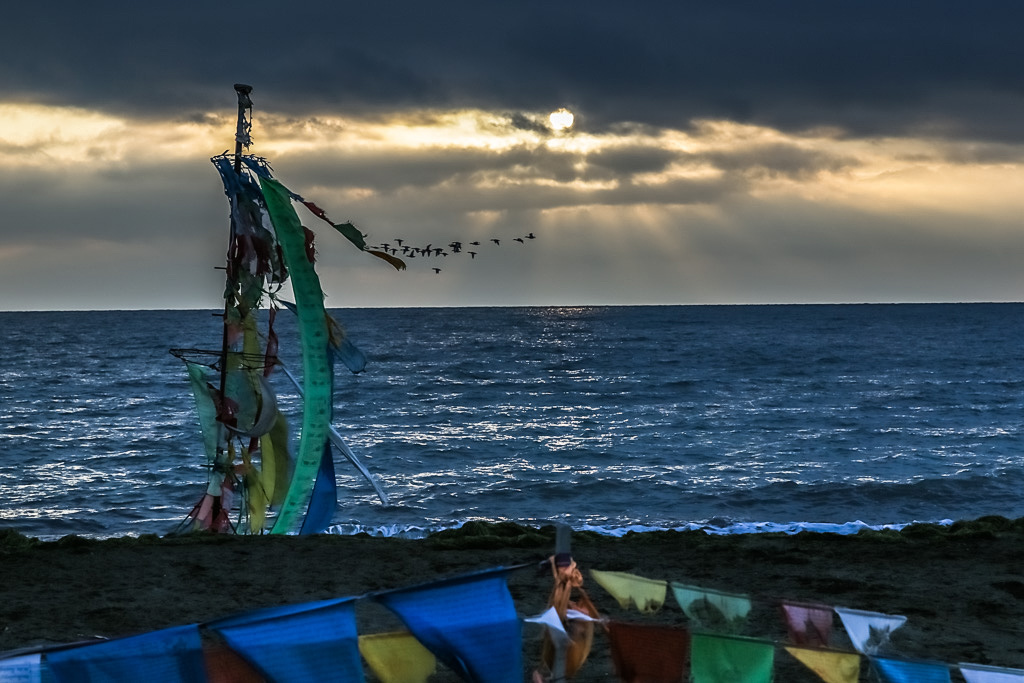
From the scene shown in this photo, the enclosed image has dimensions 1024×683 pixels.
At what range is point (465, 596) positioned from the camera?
593 centimetres

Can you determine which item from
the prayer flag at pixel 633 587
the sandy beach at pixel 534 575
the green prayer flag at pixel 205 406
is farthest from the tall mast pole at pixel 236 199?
the prayer flag at pixel 633 587

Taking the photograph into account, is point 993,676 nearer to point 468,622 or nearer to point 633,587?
point 633,587

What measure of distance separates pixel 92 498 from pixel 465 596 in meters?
18.4

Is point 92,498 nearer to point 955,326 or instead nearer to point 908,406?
point 908,406

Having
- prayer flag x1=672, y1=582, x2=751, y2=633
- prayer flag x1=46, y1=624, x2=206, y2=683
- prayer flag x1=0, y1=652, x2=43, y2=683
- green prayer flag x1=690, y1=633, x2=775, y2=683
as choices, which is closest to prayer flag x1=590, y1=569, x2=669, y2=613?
prayer flag x1=672, y1=582, x2=751, y2=633

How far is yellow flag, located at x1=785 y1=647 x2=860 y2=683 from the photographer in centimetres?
618

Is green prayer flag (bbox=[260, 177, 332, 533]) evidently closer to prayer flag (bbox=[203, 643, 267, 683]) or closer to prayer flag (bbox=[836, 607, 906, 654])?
prayer flag (bbox=[203, 643, 267, 683])

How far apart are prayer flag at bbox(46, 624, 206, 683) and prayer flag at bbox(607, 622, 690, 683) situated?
2.27 metres

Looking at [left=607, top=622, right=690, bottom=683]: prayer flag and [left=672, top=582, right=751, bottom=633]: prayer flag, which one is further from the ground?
[left=672, top=582, right=751, bottom=633]: prayer flag

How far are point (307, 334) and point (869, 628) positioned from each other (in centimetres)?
774

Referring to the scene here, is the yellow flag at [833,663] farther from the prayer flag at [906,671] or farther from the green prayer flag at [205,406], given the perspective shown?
the green prayer flag at [205,406]

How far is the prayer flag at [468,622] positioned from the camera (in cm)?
584

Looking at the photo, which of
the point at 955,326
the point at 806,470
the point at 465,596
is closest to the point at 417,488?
the point at 806,470

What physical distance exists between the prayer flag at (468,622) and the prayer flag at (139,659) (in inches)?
40.2
